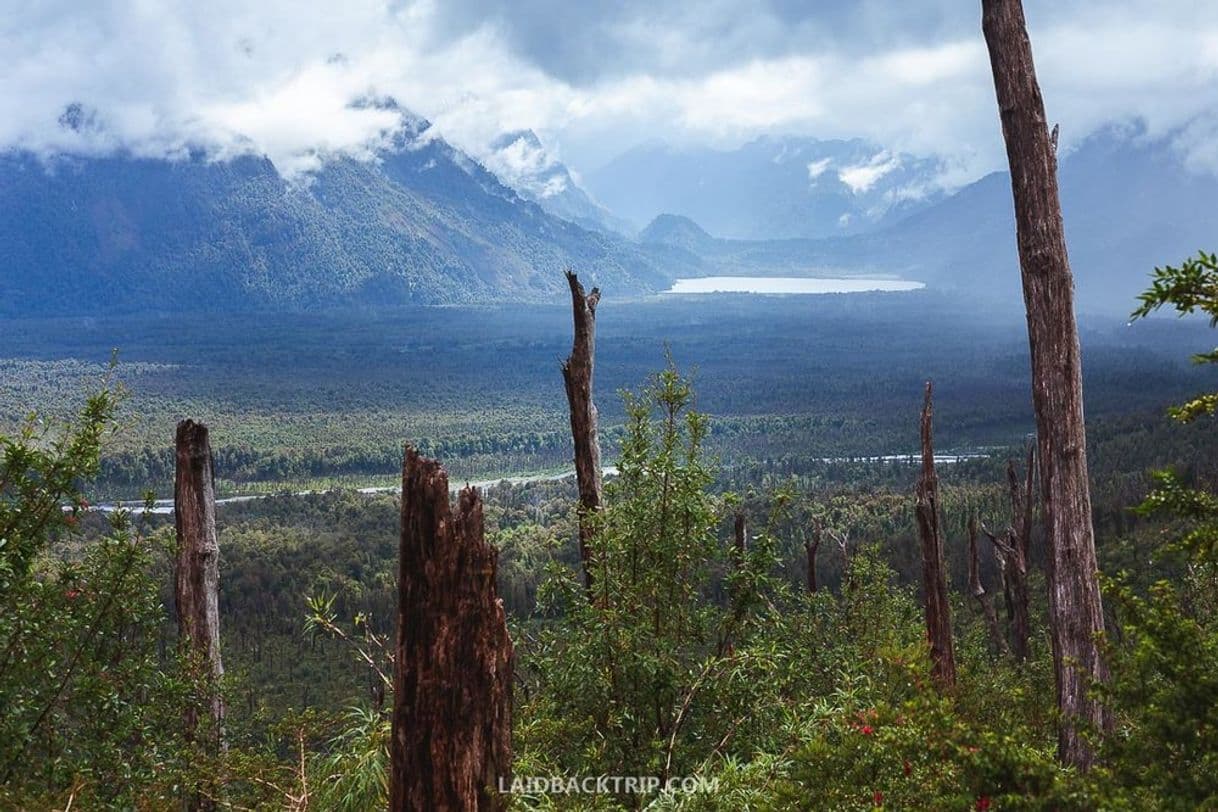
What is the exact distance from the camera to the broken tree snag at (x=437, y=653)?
4191 mm

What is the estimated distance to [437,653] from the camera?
420 centimetres

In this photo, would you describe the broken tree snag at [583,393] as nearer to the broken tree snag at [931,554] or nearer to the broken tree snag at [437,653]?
the broken tree snag at [931,554]

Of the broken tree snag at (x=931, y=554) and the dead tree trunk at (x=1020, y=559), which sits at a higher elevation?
the broken tree snag at (x=931, y=554)

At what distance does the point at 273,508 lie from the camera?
71.6 meters

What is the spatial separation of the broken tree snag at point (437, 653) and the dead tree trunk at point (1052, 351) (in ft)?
14.0

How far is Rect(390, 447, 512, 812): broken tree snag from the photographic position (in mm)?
4191

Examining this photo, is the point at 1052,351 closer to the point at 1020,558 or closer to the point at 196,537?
the point at 196,537

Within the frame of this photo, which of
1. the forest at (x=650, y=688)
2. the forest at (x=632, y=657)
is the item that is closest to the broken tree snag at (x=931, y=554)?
the forest at (x=632, y=657)

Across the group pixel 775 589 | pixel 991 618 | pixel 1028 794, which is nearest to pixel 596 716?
pixel 775 589

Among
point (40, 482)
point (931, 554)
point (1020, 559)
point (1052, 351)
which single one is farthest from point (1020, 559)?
point (40, 482)

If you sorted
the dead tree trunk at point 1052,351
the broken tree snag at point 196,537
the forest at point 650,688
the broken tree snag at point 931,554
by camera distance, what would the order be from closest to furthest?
the forest at point 650,688, the dead tree trunk at point 1052,351, the broken tree snag at point 196,537, the broken tree snag at point 931,554

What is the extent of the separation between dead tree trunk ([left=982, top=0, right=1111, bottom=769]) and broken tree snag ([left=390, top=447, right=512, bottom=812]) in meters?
4.28

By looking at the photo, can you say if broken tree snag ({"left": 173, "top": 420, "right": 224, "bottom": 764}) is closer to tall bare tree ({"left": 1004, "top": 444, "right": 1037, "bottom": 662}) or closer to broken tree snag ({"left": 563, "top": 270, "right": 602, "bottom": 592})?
broken tree snag ({"left": 563, "top": 270, "right": 602, "bottom": 592})

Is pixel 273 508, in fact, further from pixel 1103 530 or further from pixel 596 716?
pixel 596 716
